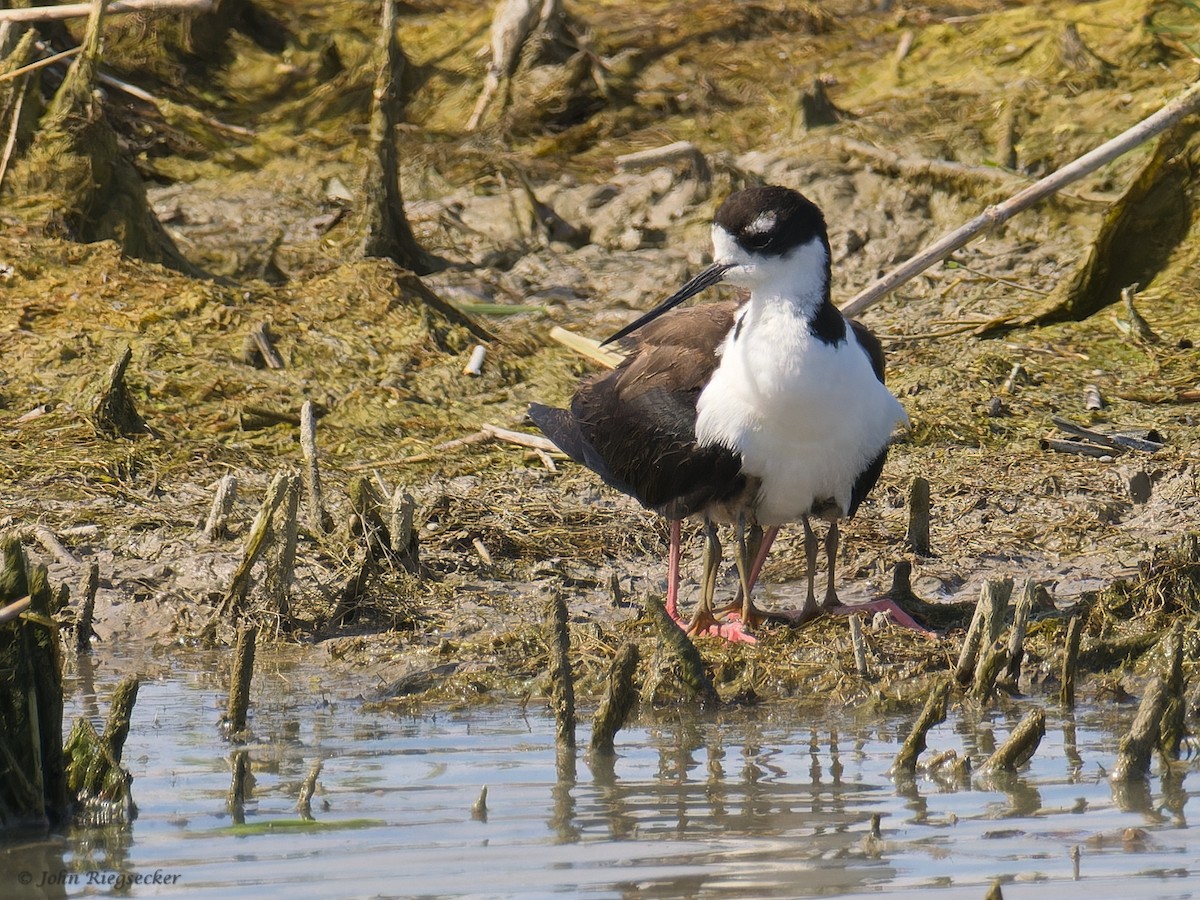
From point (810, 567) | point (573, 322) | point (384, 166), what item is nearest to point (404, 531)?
point (810, 567)

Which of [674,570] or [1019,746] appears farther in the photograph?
[674,570]

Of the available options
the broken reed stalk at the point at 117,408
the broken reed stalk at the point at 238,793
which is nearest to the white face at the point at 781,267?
the broken reed stalk at the point at 238,793

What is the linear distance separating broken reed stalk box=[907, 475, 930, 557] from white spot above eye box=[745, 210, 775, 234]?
165 centimetres

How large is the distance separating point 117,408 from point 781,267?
386cm

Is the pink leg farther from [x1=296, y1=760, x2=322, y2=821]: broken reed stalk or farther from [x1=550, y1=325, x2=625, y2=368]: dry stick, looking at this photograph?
[x1=296, y1=760, x2=322, y2=821]: broken reed stalk

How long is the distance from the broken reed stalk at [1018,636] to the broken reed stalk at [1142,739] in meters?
0.85

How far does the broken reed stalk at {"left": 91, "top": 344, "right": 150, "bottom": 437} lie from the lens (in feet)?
28.0

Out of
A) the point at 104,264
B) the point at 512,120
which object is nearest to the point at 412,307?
the point at 104,264

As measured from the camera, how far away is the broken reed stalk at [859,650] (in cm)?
625

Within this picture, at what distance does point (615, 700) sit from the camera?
5.46 m

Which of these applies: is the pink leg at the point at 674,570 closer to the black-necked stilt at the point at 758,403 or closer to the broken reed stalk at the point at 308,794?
the black-necked stilt at the point at 758,403

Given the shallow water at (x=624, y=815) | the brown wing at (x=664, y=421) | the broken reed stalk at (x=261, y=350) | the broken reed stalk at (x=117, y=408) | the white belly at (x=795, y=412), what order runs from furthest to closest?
1. the broken reed stalk at (x=261, y=350)
2. the broken reed stalk at (x=117, y=408)
3. the brown wing at (x=664, y=421)
4. the white belly at (x=795, y=412)
5. the shallow water at (x=624, y=815)

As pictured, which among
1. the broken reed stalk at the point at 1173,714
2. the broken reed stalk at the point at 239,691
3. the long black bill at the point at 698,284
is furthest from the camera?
the long black bill at the point at 698,284

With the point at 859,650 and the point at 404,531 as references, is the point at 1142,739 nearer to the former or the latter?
Result: the point at 859,650
